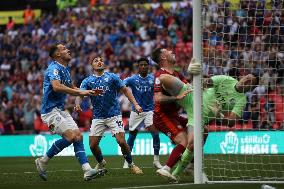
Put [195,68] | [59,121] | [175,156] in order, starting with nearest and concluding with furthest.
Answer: [195,68], [175,156], [59,121]

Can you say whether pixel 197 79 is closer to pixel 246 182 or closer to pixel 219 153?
pixel 246 182

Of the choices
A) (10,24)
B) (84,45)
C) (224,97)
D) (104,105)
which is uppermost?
(10,24)

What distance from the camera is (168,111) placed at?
44.5 ft

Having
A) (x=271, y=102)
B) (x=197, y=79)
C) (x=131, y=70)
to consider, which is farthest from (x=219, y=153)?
(x=197, y=79)

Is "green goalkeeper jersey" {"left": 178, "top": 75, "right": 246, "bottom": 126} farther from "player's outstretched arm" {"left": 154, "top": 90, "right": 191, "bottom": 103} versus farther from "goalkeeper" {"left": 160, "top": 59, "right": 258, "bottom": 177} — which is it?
"player's outstretched arm" {"left": 154, "top": 90, "right": 191, "bottom": 103}

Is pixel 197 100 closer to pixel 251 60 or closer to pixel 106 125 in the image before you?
pixel 106 125

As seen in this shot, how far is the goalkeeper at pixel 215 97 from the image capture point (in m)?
12.8

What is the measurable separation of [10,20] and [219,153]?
17.0 meters

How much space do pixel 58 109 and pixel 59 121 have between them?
281mm

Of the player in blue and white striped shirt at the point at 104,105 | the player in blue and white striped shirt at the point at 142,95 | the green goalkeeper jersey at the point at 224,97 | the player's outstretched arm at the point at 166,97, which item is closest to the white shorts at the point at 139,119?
the player in blue and white striped shirt at the point at 142,95

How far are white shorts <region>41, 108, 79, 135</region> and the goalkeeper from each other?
2032mm

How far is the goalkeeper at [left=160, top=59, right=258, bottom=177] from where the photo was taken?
1284 cm

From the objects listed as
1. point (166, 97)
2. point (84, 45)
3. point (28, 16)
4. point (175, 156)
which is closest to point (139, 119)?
point (166, 97)

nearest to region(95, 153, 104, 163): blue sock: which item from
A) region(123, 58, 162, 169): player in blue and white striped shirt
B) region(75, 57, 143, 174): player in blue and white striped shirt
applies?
region(75, 57, 143, 174): player in blue and white striped shirt
